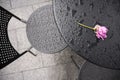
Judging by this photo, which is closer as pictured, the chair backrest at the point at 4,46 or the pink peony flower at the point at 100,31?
the pink peony flower at the point at 100,31

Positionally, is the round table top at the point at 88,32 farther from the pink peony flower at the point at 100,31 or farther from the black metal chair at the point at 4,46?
the black metal chair at the point at 4,46

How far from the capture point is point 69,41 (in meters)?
0.95

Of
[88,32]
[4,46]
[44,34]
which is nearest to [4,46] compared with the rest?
[4,46]

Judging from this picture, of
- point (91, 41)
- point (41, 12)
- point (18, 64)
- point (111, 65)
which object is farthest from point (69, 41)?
point (18, 64)

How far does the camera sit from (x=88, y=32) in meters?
0.98

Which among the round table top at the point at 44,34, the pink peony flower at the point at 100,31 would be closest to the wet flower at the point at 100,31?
the pink peony flower at the point at 100,31

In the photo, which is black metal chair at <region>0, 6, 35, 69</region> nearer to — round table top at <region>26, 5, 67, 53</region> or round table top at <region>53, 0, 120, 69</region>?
round table top at <region>26, 5, 67, 53</region>

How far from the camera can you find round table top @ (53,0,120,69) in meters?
0.95

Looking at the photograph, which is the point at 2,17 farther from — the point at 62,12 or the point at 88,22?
the point at 88,22

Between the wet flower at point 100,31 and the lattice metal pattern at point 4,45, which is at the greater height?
the wet flower at point 100,31

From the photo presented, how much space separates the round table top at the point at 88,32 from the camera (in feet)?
3.13

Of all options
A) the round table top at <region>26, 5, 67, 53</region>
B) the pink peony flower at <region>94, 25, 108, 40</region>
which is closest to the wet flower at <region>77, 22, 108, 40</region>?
the pink peony flower at <region>94, 25, 108, 40</region>

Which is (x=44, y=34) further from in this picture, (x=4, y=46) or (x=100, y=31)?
(x=100, y=31)

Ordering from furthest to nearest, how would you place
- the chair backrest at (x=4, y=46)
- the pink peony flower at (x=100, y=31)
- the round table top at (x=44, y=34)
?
the round table top at (x=44, y=34), the chair backrest at (x=4, y=46), the pink peony flower at (x=100, y=31)
